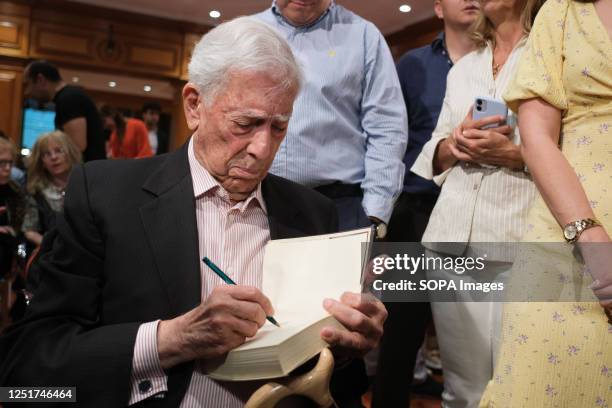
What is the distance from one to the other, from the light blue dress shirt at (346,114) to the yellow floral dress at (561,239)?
2.52ft

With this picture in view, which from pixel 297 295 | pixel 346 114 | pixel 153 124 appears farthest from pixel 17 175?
pixel 297 295

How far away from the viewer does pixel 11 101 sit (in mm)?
6980

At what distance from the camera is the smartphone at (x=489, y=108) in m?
1.62

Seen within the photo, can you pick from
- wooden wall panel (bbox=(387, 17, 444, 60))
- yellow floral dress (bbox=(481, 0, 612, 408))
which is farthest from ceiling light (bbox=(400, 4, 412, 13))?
yellow floral dress (bbox=(481, 0, 612, 408))

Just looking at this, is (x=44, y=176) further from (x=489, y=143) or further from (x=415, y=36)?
(x=415, y=36)

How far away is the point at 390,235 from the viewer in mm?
2195

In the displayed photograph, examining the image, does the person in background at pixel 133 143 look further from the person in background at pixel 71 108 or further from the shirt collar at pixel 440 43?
the shirt collar at pixel 440 43

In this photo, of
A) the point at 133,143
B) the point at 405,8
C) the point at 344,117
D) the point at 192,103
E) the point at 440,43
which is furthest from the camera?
the point at 405,8

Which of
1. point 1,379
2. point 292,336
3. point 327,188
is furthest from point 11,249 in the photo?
point 292,336

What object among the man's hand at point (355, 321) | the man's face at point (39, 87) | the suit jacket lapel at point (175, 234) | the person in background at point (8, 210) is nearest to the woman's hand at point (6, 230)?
the person in background at point (8, 210)

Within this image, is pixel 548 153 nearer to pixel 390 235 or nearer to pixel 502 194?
pixel 502 194

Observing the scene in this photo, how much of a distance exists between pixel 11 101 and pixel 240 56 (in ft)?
21.7

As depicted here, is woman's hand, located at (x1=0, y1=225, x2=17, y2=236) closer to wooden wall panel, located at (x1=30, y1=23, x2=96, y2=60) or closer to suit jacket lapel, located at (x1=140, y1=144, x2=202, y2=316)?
suit jacket lapel, located at (x1=140, y1=144, x2=202, y2=316)

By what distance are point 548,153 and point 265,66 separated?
578 mm
